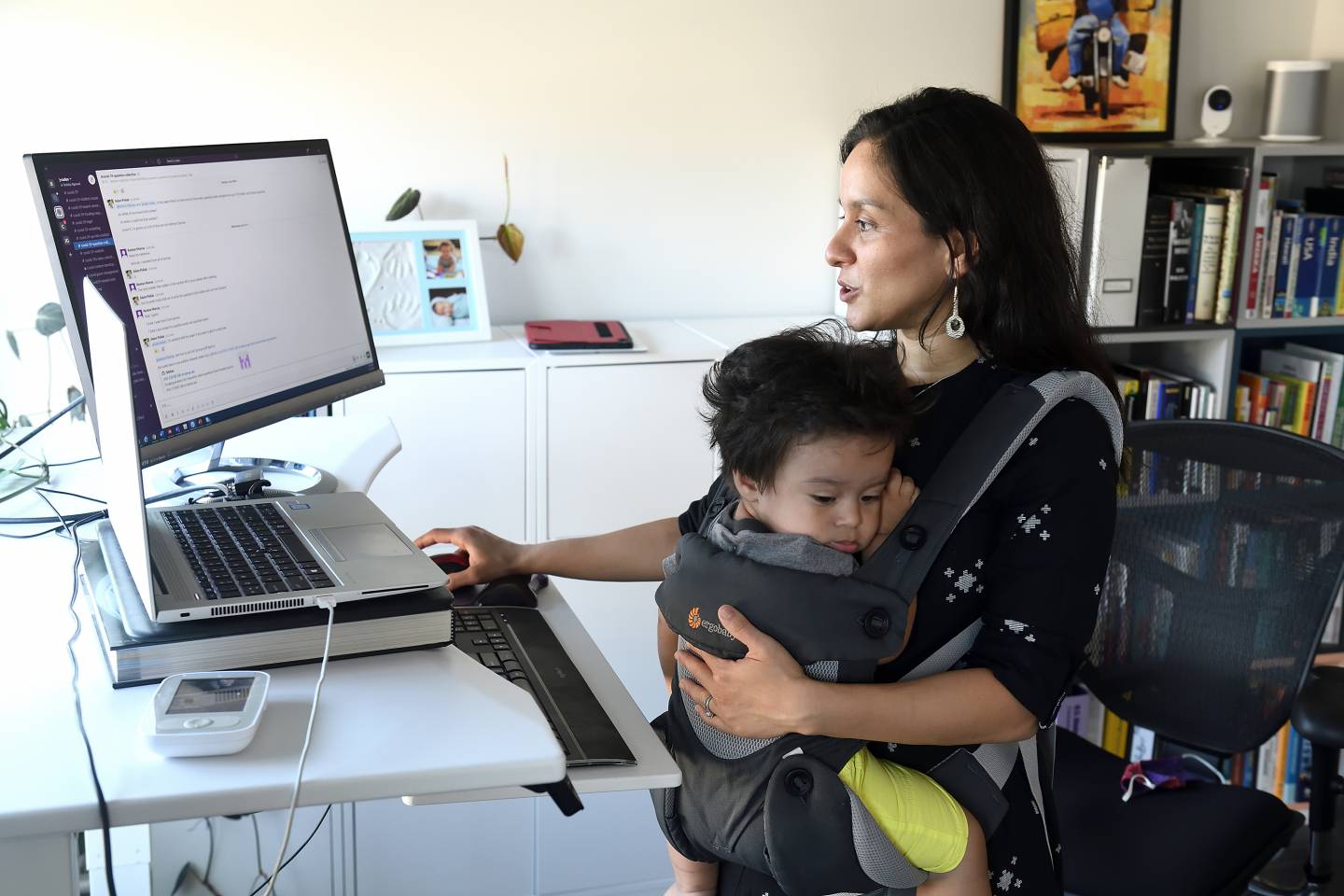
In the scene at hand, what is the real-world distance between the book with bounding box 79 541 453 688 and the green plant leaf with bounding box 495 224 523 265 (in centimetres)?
146

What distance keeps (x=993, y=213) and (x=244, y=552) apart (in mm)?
854

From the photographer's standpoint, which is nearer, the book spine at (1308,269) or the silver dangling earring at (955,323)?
the silver dangling earring at (955,323)

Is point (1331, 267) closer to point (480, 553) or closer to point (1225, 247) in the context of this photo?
point (1225, 247)

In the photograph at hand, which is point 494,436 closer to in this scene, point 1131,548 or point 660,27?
point 660,27

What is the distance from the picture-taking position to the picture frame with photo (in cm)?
250

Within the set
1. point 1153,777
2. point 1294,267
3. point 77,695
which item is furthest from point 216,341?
point 1294,267

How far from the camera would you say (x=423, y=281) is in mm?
2531

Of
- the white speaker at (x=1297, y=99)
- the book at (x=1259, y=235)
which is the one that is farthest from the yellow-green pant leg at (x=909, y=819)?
the white speaker at (x=1297, y=99)

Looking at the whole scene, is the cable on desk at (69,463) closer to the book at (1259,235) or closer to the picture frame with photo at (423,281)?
the picture frame with photo at (423,281)

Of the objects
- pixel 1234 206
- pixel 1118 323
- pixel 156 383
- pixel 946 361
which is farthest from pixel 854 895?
pixel 1234 206

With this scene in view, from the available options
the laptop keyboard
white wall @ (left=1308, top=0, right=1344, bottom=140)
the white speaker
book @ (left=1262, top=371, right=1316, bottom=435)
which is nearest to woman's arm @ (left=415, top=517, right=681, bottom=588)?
the laptop keyboard

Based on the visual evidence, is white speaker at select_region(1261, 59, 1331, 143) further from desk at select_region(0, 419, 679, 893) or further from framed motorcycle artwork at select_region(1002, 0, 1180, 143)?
desk at select_region(0, 419, 679, 893)

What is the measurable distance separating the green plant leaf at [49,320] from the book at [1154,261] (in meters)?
2.15

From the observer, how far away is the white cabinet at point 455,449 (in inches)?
93.4
